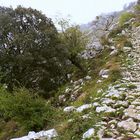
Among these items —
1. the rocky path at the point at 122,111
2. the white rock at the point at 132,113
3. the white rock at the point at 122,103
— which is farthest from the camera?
the white rock at the point at 122,103

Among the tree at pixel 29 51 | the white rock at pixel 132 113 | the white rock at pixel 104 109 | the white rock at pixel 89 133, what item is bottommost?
the white rock at pixel 89 133

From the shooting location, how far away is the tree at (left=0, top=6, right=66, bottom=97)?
25.1 meters

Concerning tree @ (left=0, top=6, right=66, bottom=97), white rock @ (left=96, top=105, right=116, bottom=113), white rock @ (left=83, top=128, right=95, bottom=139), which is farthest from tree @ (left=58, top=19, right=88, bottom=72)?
white rock @ (left=83, top=128, right=95, bottom=139)

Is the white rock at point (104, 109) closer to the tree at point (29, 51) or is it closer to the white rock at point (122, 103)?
the white rock at point (122, 103)

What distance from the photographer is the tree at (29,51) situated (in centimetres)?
2509

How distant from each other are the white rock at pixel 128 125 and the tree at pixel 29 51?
13.6 m

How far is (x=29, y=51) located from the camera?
25.3m

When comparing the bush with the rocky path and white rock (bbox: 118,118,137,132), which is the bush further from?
white rock (bbox: 118,118,137,132)

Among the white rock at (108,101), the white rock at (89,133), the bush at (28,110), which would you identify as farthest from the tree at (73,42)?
the white rock at (89,133)

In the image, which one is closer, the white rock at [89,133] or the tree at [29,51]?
the white rock at [89,133]

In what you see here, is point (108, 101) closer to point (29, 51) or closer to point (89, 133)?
point (89, 133)

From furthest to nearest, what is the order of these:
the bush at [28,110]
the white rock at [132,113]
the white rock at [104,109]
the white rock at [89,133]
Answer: the bush at [28,110] < the white rock at [104,109] < the white rock at [132,113] < the white rock at [89,133]

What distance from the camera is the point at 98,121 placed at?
12.4 meters

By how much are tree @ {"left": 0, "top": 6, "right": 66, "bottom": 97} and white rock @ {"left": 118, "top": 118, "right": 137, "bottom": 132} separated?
13623mm
